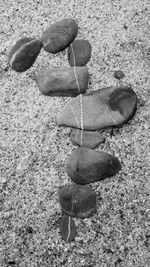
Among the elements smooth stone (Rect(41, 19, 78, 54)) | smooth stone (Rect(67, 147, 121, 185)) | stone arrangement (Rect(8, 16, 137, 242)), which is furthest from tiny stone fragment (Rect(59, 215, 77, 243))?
smooth stone (Rect(41, 19, 78, 54))

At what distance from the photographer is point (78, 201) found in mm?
1598

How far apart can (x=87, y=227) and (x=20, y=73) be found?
931 millimetres

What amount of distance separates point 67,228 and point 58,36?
1.04 meters

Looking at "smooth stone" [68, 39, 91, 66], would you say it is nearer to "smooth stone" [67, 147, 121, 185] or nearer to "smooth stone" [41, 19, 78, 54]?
"smooth stone" [41, 19, 78, 54]

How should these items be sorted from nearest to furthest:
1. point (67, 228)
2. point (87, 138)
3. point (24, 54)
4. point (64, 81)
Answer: point (67, 228)
point (87, 138)
point (64, 81)
point (24, 54)

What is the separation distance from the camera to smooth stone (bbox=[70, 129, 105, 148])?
1.75m

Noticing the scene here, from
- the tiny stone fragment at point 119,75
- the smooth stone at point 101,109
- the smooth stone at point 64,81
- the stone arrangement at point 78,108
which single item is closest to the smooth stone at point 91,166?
the stone arrangement at point 78,108

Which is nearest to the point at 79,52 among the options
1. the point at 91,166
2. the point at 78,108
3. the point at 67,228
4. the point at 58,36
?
the point at 58,36

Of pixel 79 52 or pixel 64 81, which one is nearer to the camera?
pixel 64 81

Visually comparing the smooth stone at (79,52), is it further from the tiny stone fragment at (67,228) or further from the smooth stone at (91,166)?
the tiny stone fragment at (67,228)

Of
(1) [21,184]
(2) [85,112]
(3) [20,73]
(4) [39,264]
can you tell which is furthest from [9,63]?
(4) [39,264]

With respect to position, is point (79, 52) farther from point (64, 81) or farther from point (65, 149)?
point (65, 149)

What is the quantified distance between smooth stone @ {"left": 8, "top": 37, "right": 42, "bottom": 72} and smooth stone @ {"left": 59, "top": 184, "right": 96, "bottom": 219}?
77 centimetres

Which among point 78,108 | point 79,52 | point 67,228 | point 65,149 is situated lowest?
point 67,228
